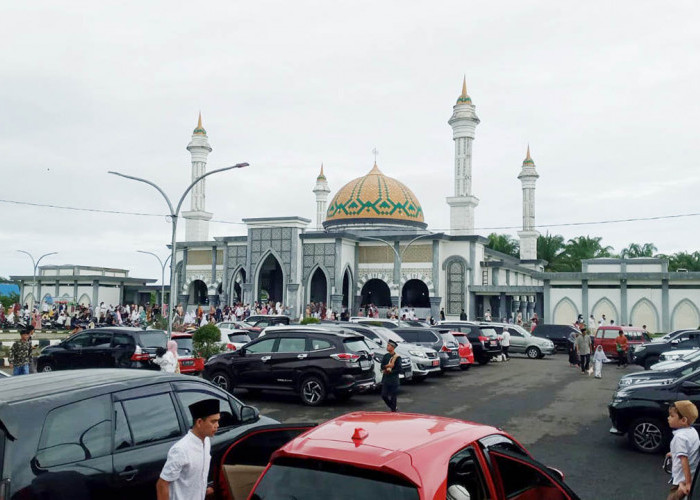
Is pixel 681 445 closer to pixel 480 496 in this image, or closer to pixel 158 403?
pixel 480 496

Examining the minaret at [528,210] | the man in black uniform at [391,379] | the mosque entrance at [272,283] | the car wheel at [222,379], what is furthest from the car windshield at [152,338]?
the minaret at [528,210]

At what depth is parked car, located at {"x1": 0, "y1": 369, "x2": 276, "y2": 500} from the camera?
407 centimetres

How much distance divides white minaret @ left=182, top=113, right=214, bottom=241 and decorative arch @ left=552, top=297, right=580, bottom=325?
29605mm

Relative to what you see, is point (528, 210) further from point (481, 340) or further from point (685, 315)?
point (481, 340)

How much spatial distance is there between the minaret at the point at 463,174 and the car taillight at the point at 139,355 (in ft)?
112

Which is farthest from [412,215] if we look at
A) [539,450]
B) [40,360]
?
[539,450]

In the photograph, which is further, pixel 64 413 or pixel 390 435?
pixel 64 413

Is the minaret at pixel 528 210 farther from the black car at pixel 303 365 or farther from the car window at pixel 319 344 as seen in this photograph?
the car window at pixel 319 344

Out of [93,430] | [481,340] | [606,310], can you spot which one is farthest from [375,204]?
[93,430]

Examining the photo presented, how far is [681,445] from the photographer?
5.64 meters

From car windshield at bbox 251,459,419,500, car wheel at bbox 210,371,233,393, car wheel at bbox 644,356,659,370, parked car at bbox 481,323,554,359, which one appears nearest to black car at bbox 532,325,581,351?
parked car at bbox 481,323,554,359

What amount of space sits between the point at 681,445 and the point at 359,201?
160 feet

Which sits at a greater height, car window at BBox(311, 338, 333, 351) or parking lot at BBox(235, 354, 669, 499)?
car window at BBox(311, 338, 333, 351)

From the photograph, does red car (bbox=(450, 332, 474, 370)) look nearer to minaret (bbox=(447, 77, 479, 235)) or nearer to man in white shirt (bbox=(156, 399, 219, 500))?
man in white shirt (bbox=(156, 399, 219, 500))
